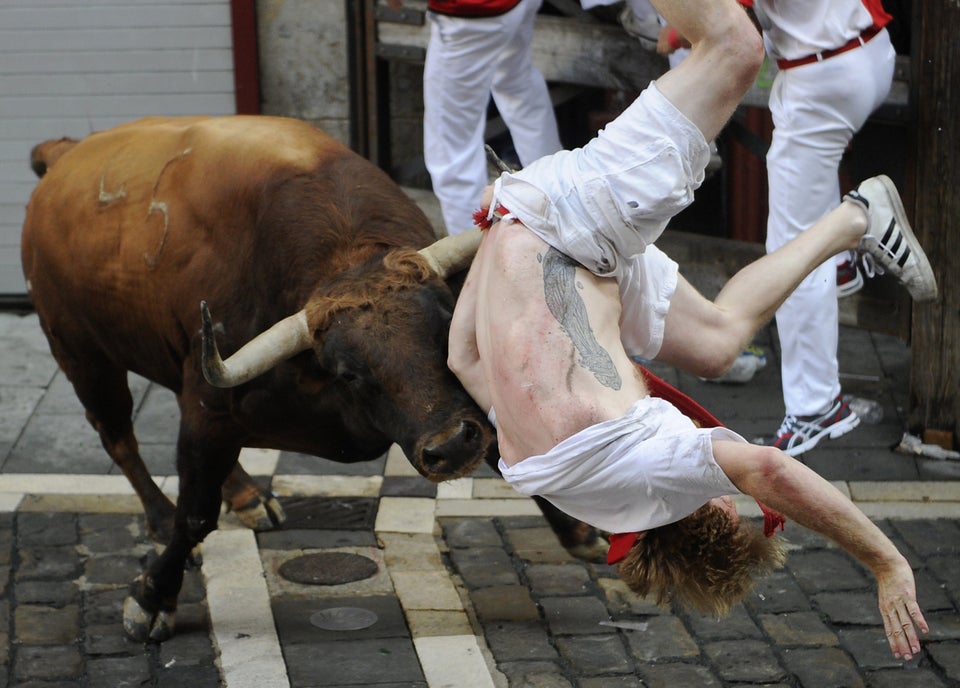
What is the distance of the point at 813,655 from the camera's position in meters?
4.73

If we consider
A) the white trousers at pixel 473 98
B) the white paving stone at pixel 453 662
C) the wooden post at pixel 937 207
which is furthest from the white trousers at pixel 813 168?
the white paving stone at pixel 453 662

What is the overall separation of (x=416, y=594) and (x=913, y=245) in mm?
2189

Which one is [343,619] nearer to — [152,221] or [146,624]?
[146,624]

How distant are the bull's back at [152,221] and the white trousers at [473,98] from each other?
187 centimetres

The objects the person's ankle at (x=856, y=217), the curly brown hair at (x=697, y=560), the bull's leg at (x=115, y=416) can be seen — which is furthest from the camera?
the bull's leg at (x=115, y=416)

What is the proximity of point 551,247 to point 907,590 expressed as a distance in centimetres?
126

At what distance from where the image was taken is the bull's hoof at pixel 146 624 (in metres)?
4.95

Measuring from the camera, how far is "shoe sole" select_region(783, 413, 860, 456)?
6.23 m

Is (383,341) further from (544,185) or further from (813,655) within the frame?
(813,655)

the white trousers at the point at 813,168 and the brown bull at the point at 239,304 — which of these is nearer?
the brown bull at the point at 239,304

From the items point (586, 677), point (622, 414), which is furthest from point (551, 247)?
point (586, 677)

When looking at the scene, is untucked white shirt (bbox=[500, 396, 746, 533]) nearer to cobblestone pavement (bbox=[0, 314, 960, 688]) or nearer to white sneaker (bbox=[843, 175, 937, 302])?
cobblestone pavement (bbox=[0, 314, 960, 688])

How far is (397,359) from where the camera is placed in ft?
14.0

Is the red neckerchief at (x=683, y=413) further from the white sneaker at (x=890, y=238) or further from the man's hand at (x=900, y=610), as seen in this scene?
the white sneaker at (x=890, y=238)
